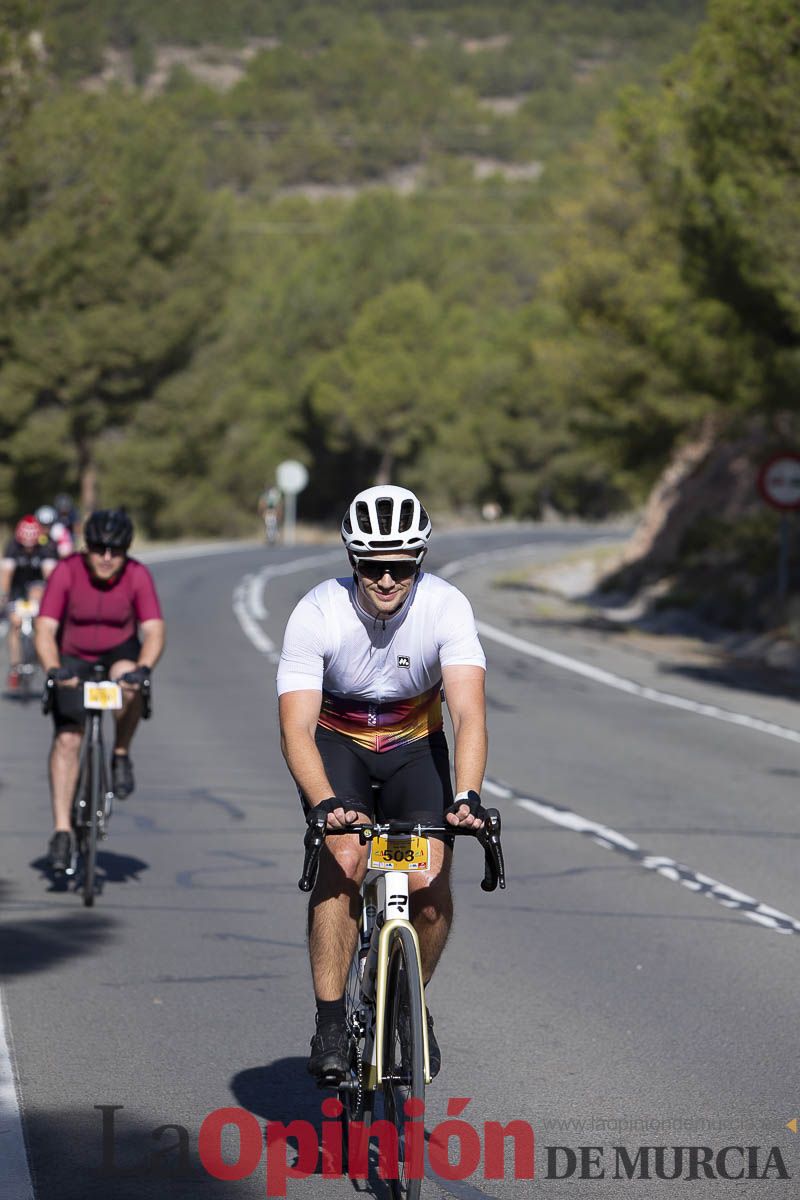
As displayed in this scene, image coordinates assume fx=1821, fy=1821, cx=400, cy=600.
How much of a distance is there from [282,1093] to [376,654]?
1.58m

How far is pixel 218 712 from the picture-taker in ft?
57.4

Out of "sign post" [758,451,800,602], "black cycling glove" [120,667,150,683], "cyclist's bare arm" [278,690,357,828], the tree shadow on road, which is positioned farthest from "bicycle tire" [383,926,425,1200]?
"sign post" [758,451,800,602]

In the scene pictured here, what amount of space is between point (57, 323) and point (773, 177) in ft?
129

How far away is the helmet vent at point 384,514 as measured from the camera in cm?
529

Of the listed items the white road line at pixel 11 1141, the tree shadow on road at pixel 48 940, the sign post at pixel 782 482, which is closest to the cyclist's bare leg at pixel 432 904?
the white road line at pixel 11 1141

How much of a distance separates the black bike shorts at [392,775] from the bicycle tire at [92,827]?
361 cm

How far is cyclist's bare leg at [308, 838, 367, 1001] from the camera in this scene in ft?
17.3

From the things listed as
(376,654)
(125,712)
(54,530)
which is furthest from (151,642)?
(54,530)

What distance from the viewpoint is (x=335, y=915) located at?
17.3 ft

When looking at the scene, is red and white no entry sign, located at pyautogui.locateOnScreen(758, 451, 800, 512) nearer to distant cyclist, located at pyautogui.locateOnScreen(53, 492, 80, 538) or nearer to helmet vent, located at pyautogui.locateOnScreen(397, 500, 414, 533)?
distant cyclist, located at pyautogui.locateOnScreen(53, 492, 80, 538)

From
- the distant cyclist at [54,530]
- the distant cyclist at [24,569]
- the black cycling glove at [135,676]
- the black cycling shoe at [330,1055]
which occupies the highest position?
the distant cyclist at [54,530]

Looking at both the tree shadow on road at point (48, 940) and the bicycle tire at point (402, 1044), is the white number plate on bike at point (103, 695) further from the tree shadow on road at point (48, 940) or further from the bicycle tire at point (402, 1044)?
the bicycle tire at point (402, 1044)

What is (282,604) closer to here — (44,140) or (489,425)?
(44,140)

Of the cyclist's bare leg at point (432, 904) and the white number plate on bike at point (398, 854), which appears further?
the cyclist's bare leg at point (432, 904)
